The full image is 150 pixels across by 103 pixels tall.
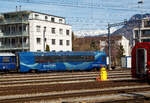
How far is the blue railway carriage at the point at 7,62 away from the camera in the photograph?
117 feet

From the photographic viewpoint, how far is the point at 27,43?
61344mm

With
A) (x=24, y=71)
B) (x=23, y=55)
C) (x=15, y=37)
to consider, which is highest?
(x=15, y=37)

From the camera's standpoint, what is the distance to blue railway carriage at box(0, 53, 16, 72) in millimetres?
35656

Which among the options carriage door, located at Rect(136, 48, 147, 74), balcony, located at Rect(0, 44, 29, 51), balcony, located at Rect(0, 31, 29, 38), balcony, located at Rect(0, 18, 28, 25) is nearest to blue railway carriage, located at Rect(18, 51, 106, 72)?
carriage door, located at Rect(136, 48, 147, 74)

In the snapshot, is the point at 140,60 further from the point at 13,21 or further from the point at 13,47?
the point at 13,21

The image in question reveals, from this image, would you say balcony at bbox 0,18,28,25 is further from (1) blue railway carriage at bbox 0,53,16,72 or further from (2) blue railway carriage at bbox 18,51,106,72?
(1) blue railway carriage at bbox 0,53,16,72

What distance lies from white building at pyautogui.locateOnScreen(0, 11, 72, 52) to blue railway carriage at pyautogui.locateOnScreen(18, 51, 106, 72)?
76.7ft

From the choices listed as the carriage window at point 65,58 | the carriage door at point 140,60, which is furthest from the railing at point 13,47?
the carriage door at point 140,60

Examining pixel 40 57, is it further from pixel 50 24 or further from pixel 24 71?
pixel 50 24

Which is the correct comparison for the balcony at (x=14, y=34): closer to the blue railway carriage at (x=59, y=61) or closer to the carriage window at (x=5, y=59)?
the blue railway carriage at (x=59, y=61)

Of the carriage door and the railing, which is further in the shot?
the railing

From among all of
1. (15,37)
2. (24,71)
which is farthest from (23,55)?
(15,37)

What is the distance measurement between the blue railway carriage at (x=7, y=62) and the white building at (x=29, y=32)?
23973 mm

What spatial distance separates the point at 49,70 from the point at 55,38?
29.1 m
